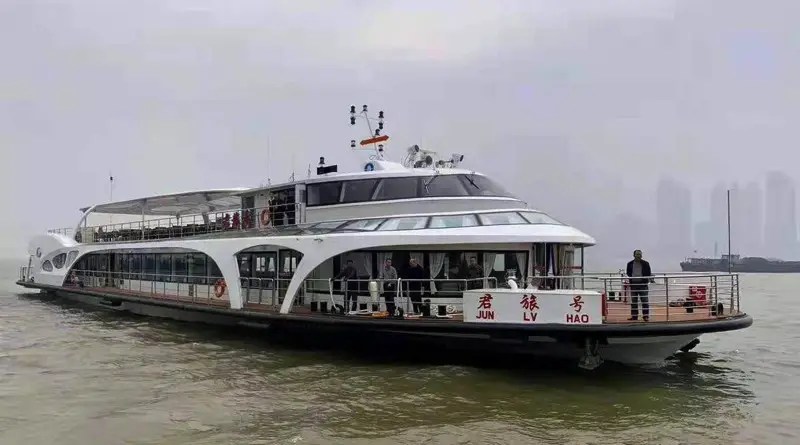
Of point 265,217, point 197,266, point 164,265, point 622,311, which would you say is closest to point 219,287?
point 197,266

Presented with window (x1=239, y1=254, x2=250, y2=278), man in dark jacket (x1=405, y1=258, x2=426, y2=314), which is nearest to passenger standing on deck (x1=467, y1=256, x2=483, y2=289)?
man in dark jacket (x1=405, y1=258, x2=426, y2=314)

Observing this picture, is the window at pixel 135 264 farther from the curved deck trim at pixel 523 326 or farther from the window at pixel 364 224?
the window at pixel 364 224

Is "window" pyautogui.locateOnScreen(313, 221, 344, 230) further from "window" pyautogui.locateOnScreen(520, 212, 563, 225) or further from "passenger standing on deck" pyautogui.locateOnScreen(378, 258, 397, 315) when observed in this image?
"window" pyautogui.locateOnScreen(520, 212, 563, 225)

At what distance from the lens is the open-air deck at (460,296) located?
471 inches

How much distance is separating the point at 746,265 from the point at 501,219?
132 meters

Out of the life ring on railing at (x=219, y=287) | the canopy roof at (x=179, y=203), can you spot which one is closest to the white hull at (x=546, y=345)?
the life ring on railing at (x=219, y=287)

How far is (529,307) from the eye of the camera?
38.3 ft

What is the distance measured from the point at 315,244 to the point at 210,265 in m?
7.36

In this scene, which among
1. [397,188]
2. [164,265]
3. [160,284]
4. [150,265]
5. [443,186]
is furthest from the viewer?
[150,265]

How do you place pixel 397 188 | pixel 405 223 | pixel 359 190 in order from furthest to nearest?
pixel 359 190 → pixel 397 188 → pixel 405 223

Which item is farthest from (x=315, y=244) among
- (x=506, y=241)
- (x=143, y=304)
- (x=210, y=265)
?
(x=143, y=304)

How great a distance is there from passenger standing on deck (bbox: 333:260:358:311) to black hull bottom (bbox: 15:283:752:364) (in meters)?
0.77

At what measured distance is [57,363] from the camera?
1427cm

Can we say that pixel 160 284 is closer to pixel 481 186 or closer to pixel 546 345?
pixel 481 186
